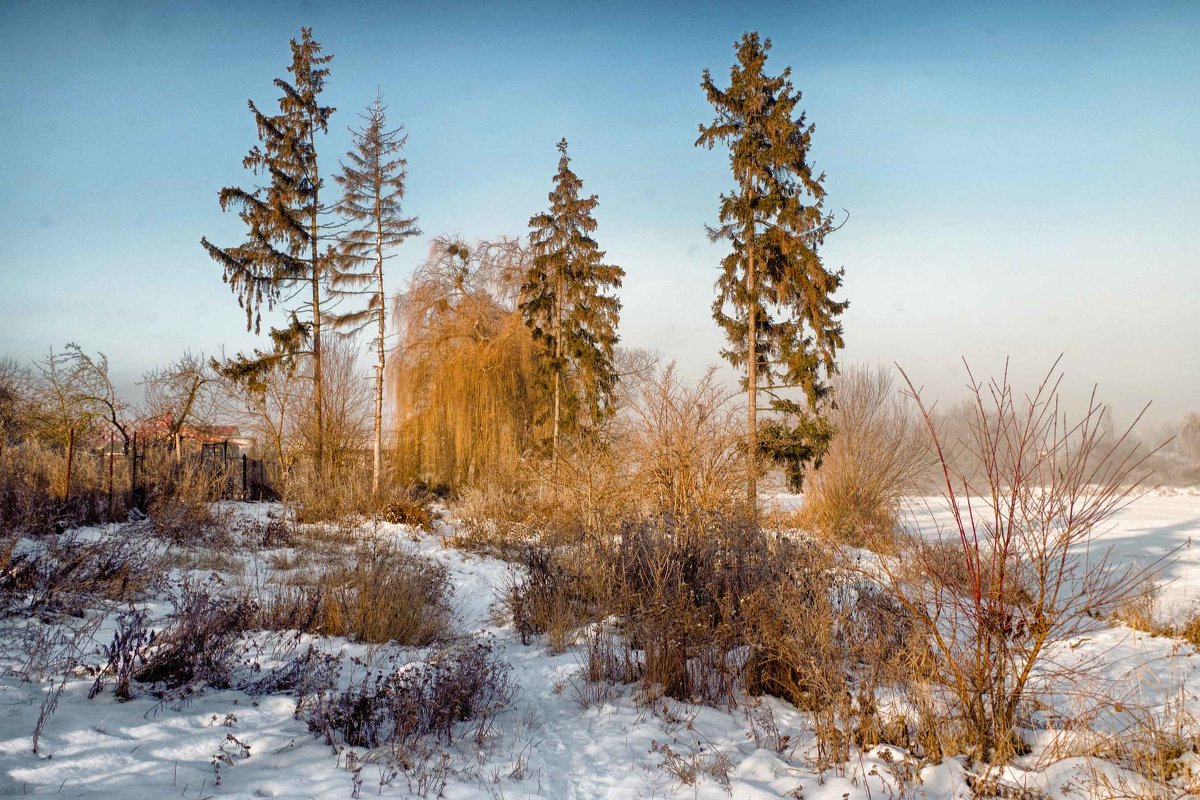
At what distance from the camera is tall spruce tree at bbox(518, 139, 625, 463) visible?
794 inches

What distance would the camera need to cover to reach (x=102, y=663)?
480 centimetres

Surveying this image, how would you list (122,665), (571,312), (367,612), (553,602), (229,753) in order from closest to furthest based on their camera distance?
(229,753) → (122,665) → (367,612) → (553,602) → (571,312)

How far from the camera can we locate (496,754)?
425 cm

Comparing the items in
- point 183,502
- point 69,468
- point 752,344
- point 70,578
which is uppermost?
point 752,344

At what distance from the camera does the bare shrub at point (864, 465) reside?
669 inches

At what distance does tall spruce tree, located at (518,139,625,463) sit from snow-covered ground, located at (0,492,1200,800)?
49.0 ft

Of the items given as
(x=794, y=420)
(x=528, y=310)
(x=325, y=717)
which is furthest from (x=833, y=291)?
(x=325, y=717)

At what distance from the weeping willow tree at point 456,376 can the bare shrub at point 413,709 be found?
14.3 m

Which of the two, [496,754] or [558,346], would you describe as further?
[558,346]

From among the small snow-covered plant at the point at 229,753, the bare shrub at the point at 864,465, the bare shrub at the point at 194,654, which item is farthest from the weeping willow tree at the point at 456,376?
the small snow-covered plant at the point at 229,753

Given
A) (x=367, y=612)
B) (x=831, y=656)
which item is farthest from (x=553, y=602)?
(x=831, y=656)

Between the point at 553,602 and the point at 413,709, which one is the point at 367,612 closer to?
the point at 553,602

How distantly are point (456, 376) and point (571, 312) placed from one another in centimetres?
447

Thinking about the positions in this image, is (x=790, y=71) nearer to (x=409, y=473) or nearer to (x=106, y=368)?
(x=409, y=473)
